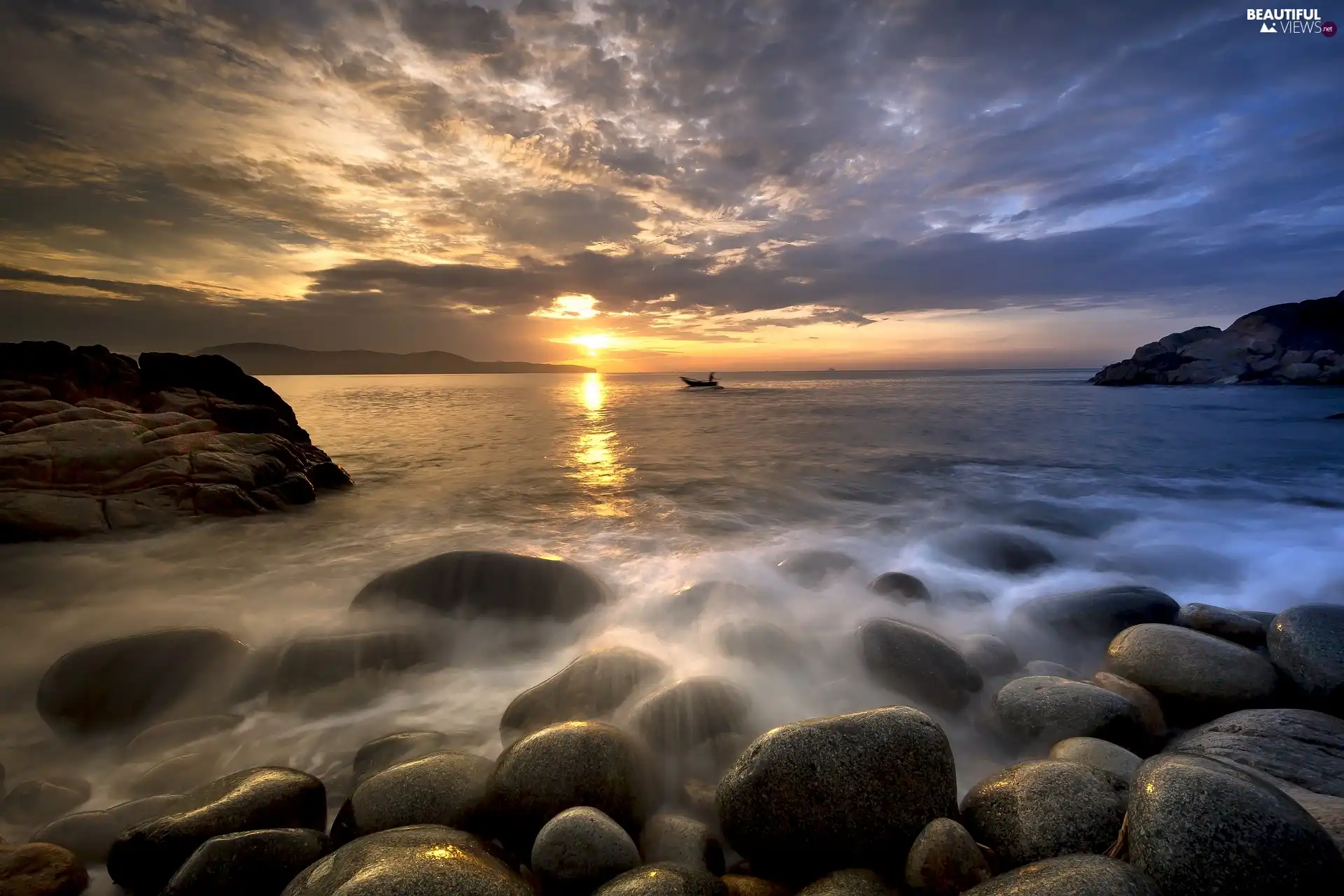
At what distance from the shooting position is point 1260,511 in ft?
38.2

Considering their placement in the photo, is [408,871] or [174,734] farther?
[174,734]

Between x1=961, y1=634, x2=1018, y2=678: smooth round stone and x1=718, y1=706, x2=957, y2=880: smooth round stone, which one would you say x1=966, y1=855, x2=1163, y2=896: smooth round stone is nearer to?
x1=718, y1=706, x2=957, y2=880: smooth round stone

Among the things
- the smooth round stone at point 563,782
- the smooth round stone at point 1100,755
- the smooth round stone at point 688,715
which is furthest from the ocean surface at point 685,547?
the smooth round stone at point 563,782

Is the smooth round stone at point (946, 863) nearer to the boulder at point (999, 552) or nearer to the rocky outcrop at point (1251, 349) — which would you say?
the boulder at point (999, 552)

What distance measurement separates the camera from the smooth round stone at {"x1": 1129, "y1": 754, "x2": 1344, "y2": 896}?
229 cm

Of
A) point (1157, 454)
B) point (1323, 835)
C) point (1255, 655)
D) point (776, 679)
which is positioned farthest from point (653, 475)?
point (1157, 454)

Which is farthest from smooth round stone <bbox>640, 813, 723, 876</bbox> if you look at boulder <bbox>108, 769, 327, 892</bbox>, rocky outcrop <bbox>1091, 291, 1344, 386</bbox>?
rocky outcrop <bbox>1091, 291, 1344, 386</bbox>

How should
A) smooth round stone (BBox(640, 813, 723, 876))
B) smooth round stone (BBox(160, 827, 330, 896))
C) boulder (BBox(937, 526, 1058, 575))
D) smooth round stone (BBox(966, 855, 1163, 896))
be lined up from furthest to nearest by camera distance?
boulder (BBox(937, 526, 1058, 575)) → smooth round stone (BBox(640, 813, 723, 876)) → smooth round stone (BBox(160, 827, 330, 896)) → smooth round stone (BBox(966, 855, 1163, 896))

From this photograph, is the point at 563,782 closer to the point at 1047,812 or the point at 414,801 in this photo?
the point at 414,801

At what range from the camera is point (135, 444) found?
10031mm

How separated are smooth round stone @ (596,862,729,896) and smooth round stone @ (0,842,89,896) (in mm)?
3019

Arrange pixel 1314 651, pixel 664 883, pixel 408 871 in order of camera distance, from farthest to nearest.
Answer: pixel 1314 651, pixel 664 883, pixel 408 871

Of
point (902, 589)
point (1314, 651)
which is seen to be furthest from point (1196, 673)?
point (902, 589)

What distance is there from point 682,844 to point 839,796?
3.24 feet
